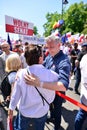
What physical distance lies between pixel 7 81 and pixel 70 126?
1684 mm

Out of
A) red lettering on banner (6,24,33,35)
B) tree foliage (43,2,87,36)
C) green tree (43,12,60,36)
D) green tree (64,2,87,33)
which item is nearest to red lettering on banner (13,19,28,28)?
red lettering on banner (6,24,33,35)

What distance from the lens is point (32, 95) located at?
330 cm

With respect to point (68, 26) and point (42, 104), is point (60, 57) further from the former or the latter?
point (68, 26)

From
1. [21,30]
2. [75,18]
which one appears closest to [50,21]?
[75,18]

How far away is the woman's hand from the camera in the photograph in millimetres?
3170

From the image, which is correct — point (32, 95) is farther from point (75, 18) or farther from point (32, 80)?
point (75, 18)

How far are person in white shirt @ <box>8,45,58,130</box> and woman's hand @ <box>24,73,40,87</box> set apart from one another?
0.05 meters

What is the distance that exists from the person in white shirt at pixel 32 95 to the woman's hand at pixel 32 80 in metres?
0.05

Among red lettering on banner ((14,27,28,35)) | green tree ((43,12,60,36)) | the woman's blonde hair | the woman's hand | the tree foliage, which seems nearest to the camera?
the woman's hand

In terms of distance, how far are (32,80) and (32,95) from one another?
219mm

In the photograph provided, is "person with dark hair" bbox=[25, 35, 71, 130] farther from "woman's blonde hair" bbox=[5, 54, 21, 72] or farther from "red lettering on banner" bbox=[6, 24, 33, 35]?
"red lettering on banner" bbox=[6, 24, 33, 35]

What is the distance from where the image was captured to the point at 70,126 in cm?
559

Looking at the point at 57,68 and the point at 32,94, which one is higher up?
the point at 57,68

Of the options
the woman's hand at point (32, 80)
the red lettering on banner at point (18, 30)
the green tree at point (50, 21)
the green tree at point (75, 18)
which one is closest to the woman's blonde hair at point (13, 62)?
the woman's hand at point (32, 80)
